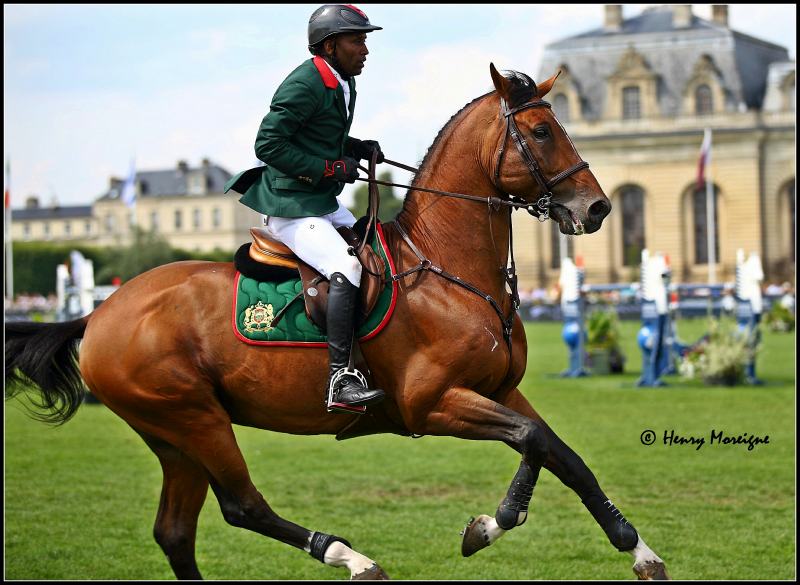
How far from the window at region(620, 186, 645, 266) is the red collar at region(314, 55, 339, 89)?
2529 inches

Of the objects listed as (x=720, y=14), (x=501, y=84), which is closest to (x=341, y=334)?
(x=501, y=84)

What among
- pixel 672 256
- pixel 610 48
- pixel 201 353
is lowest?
pixel 672 256

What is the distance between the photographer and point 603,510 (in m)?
5.82

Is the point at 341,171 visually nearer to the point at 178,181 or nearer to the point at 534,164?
the point at 534,164

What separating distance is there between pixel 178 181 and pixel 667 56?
2040 inches

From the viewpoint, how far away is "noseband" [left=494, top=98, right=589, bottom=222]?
574cm

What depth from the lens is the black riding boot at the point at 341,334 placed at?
563 centimetres

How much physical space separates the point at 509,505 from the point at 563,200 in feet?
5.20

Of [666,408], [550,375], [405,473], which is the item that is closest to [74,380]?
[405,473]

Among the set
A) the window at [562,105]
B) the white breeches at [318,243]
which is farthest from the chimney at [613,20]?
the white breeches at [318,243]

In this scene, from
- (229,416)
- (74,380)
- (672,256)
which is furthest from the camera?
(672,256)

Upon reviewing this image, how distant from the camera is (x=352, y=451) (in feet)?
45.6

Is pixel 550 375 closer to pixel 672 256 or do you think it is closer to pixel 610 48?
pixel 672 256
